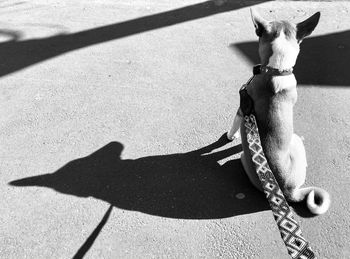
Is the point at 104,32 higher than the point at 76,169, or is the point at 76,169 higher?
the point at 104,32

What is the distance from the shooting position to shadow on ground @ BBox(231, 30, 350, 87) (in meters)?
4.42

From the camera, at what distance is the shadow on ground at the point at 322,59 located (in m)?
4.42

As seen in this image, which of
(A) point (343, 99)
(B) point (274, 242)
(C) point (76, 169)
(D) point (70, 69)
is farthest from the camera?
(D) point (70, 69)

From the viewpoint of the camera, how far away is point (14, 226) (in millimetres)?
3035

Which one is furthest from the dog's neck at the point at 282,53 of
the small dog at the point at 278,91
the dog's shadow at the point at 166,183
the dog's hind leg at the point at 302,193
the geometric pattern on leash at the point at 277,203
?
the dog's shadow at the point at 166,183

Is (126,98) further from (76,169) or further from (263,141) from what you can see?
(263,141)

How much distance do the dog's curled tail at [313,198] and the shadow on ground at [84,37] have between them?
3651mm

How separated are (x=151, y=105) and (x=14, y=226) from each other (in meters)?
1.96

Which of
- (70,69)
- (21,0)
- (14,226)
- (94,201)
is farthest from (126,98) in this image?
(21,0)

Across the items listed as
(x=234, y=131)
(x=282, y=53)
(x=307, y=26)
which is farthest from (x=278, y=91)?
(x=234, y=131)

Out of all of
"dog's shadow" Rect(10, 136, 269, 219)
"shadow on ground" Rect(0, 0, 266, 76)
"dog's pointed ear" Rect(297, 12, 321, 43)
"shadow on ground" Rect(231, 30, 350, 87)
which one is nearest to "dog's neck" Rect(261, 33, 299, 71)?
"dog's pointed ear" Rect(297, 12, 321, 43)

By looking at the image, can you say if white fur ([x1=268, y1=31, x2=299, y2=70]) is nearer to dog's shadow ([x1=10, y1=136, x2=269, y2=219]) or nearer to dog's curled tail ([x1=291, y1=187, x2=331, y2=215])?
dog's curled tail ([x1=291, y1=187, x2=331, y2=215])

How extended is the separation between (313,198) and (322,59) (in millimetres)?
2564

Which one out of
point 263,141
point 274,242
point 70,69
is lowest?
point 274,242
